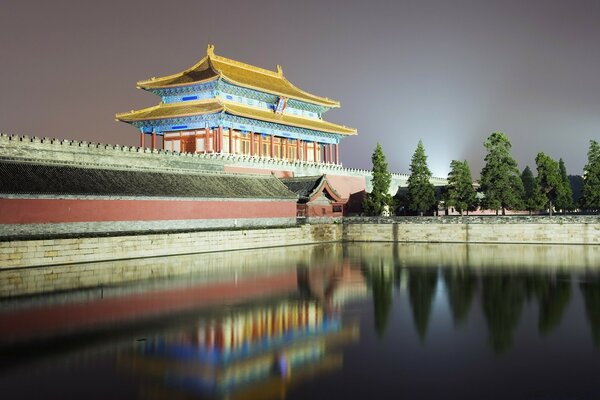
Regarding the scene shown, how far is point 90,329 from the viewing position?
14.6 metres

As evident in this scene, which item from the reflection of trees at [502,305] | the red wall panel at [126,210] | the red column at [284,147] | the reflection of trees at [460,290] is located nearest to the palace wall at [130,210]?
the red wall panel at [126,210]

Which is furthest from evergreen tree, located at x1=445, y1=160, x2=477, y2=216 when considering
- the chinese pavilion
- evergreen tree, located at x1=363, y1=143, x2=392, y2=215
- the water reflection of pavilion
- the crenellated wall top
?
the water reflection of pavilion

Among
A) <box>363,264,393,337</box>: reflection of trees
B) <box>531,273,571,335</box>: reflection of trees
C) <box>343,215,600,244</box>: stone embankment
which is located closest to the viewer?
<box>531,273,571,335</box>: reflection of trees

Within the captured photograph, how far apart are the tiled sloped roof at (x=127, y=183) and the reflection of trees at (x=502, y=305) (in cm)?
1923

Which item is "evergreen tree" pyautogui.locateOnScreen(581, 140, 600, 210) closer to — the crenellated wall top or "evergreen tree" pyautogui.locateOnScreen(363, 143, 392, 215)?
"evergreen tree" pyautogui.locateOnScreen(363, 143, 392, 215)

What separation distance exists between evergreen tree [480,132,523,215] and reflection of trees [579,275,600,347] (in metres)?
24.0

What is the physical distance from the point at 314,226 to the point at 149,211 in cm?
1424

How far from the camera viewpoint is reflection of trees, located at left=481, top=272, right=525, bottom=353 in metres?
14.0

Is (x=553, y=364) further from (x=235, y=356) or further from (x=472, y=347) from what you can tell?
(x=235, y=356)

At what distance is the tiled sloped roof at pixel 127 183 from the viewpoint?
2825cm

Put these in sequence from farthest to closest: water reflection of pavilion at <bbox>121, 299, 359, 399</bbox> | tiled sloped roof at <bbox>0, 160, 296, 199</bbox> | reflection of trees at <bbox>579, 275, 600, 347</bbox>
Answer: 1. tiled sloped roof at <bbox>0, 160, 296, 199</bbox>
2. reflection of trees at <bbox>579, 275, 600, 347</bbox>
3. water reflection of pavilion at <bbox>121, 299, 359, 399</bbox>

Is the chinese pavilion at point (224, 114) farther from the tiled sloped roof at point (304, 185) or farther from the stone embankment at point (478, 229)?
the stone embankment at point (478, 229)

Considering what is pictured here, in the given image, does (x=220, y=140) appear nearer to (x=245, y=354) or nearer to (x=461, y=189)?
(x=461, y=189)

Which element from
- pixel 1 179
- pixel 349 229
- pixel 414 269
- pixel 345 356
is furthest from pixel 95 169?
pixel 345 356
